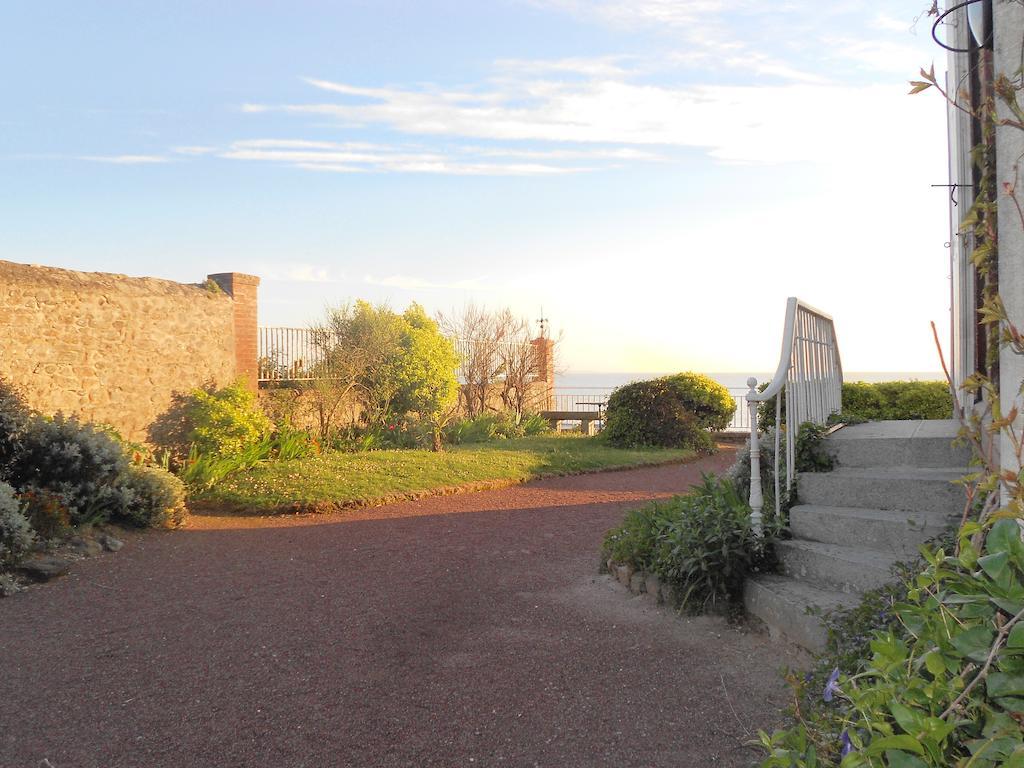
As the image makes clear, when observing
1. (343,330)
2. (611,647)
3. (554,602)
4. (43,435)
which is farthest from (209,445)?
(611,647)

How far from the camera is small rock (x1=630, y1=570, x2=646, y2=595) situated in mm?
4562

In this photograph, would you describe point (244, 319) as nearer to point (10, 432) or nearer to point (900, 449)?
point (10, 432)

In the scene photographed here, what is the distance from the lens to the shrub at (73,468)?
22.2 ft

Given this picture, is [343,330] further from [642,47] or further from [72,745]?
[72,745]

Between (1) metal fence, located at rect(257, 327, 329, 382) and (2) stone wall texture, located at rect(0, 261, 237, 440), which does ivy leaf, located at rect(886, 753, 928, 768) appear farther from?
(1) metal fence, located at rect(257, 327, 329, 382)

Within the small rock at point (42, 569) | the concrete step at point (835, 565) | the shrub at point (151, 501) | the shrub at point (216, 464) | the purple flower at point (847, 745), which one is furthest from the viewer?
the shrub at point (216, 464)

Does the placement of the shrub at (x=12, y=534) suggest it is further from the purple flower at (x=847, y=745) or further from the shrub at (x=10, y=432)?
the purple flower at (x=847, y=745)

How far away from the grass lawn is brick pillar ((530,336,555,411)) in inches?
189

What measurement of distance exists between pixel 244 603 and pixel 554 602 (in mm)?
1981

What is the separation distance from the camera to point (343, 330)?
1337cm

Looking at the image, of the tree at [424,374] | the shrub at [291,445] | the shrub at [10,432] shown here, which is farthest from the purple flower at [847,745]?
the tree at [424,374]

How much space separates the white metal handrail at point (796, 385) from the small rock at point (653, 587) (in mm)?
680

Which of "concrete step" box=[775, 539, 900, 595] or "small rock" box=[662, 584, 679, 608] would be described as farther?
"small rock" box=[662, 584, 679, 608]

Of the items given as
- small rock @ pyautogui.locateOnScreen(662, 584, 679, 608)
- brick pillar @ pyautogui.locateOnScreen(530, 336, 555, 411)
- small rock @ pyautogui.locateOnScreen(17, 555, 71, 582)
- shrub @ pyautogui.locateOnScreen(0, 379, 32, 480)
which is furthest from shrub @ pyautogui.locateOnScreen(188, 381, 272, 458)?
brick pillar @ pyautogui.locateOnScreen(530, 336, 555, 411)
